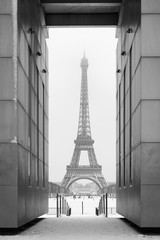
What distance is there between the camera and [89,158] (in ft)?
388

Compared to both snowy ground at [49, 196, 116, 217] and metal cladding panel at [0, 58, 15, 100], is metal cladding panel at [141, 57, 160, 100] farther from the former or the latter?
snowy ground at [49, 196, 116, 217]

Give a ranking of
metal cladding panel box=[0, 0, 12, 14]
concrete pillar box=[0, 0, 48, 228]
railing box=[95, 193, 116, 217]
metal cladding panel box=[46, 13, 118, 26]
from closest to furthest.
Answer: concrete pillar box=[0, 0, 48, 228], metal cladding panel box=[0, 0, 12, 14], metal cladding panel box=[46, 13, 118, 26], railing box=[95, 193, 116, 217]

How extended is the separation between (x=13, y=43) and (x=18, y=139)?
3.00 metres

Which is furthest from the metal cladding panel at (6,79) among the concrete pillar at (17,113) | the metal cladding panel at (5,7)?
the metal cladding panel at (5,7)

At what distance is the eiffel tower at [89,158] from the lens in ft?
383

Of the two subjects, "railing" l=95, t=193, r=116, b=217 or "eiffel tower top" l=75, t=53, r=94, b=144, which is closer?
"railing" l=95, t=193, r=116, b=217

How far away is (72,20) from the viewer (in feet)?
81.6

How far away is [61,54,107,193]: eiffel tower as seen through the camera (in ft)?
383

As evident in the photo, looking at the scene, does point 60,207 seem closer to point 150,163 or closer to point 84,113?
point 150,163

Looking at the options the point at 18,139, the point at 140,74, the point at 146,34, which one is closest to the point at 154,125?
the point at 140,74

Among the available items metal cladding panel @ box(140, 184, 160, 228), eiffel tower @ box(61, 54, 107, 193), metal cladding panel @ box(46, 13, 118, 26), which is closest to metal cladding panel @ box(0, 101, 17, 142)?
metal cladding panel @ box(140, 184, 160, 228)

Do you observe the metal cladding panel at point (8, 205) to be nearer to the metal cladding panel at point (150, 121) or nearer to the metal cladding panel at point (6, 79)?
the metal cladding panel at point (6, 79)

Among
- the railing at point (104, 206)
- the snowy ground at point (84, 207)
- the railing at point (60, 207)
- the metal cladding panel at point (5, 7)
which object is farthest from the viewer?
the snowy ground at point (84, 207)

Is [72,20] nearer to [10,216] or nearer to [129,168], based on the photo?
[129,168]
